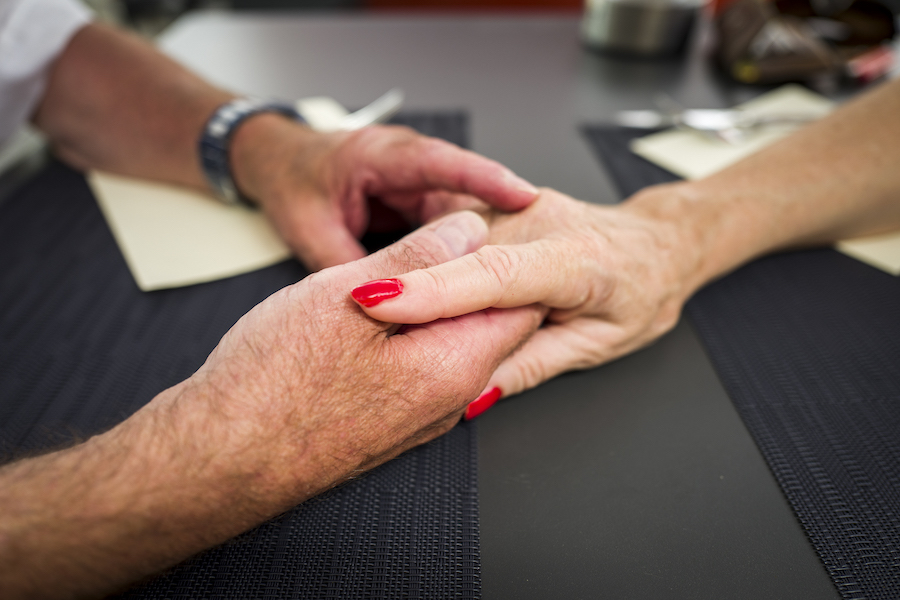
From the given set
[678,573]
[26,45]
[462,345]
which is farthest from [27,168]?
[678,573]

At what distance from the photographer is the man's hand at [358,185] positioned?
0.56 metres

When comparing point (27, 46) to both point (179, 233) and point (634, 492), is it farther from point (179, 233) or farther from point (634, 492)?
point (634, 492)

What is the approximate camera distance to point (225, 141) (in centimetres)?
73

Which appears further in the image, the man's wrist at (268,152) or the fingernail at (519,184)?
the man's wrist at (268,152)

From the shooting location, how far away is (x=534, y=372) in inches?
18.8

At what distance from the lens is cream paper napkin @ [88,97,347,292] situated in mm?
605

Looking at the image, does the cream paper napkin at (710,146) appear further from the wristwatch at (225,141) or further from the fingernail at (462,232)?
the wristwatch at (225,141)

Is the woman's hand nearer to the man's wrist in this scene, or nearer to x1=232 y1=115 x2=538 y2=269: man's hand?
x1=232 y1=115 x2=538 y2=269: man's hand

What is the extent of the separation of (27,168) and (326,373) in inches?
31.1

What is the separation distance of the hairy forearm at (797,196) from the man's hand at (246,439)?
0.35 metres

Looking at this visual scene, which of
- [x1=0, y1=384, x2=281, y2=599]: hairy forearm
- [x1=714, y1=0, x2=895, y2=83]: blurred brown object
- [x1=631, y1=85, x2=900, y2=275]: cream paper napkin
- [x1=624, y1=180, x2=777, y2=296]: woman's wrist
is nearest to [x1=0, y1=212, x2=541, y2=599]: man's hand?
[x1=0, y1=384, x2=281, y2=599]: hairy forearm

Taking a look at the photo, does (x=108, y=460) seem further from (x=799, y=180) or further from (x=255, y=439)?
(x=799, y=180)

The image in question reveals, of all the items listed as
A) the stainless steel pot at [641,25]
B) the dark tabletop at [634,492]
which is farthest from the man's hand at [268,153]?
the stainless steel pot at [641,25]

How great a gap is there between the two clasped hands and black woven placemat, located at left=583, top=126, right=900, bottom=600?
0.16 ft
